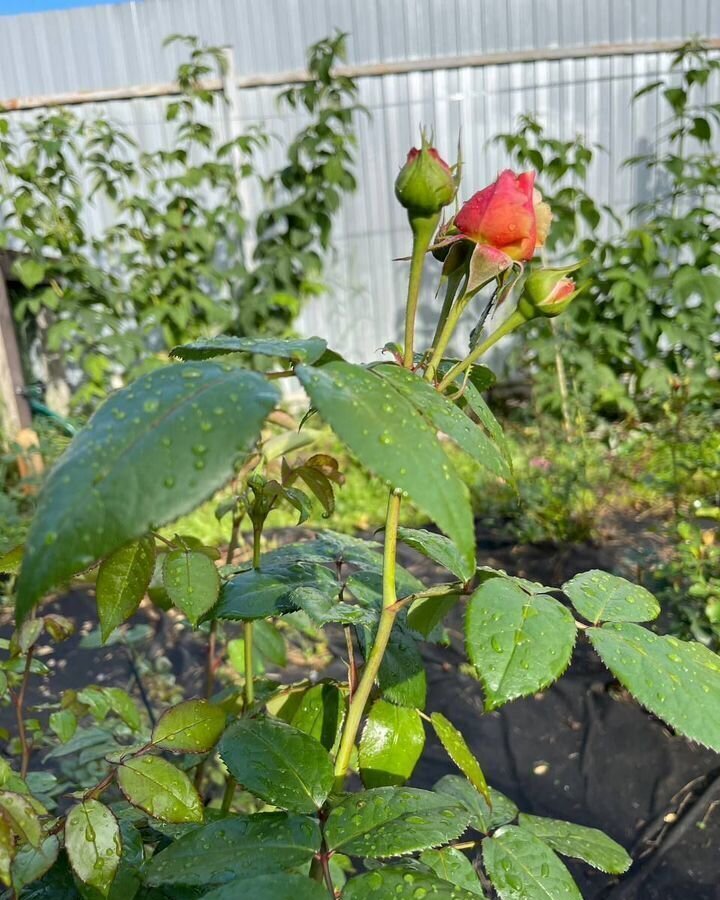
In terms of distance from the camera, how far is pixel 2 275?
10.7 ft

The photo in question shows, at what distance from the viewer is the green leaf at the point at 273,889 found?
0.38m

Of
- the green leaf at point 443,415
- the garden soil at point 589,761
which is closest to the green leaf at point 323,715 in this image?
the green leaf at point 443,415

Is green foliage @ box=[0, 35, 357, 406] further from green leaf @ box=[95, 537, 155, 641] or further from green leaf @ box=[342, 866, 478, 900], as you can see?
green leaf @ box=[342, 866, 478, 900]

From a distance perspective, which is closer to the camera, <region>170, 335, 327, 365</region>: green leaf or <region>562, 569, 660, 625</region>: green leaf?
<region>170, 335, 327, 365</region>: green leaf

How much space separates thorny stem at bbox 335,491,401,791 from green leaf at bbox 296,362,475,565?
124 millimetres

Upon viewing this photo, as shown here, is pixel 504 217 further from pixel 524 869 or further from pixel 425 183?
pixel 524 869

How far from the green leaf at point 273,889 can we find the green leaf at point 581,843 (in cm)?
28

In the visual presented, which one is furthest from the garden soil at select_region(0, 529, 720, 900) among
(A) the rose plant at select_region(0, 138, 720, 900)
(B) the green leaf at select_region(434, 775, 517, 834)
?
(A) the rose plant at select_region(0, 138, 720, 900)

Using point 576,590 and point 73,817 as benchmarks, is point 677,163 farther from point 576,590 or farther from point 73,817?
point 73,817

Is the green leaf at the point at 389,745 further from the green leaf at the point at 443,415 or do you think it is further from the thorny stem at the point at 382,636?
the green leaf at the point at 443,415

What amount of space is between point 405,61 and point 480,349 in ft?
13.8

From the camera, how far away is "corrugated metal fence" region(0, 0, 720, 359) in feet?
13.1

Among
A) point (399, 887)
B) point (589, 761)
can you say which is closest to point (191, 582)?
point (399, 887)

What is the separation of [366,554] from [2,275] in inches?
127
